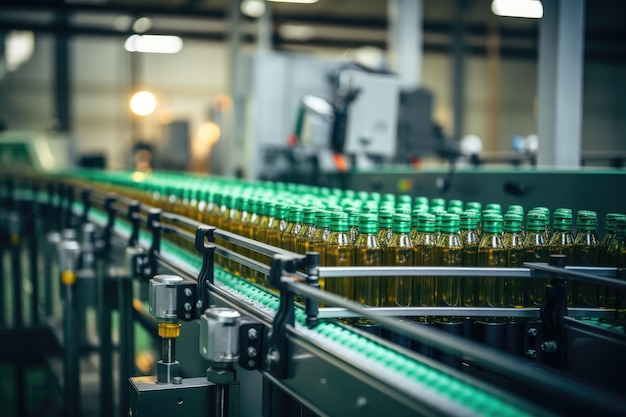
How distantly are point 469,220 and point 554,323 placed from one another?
1.02ft

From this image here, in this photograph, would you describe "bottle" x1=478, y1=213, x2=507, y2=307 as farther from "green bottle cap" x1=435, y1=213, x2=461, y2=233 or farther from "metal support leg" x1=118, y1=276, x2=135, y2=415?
"metal support leg" x1=118, y1=276, x2=135, y2=415

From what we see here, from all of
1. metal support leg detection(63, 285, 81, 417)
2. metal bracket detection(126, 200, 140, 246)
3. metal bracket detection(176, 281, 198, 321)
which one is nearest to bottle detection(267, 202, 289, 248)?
metal bracket detection(176, 281, 198, 321)

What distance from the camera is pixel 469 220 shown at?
165cm

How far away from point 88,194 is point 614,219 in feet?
8.80

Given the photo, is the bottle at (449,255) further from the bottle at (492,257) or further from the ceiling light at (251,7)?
the ceiling light at (251,7)

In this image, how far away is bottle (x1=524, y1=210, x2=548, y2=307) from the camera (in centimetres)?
164

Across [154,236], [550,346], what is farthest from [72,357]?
[550,346]

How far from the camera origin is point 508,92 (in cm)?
1694

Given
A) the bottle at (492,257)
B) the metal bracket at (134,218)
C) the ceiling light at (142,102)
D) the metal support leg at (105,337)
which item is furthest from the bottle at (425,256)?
the ceiling light at (142,102)

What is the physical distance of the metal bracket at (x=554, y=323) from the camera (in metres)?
1.44

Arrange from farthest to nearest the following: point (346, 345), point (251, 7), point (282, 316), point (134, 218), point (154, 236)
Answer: point (251, 7)
point (134, 218)
point (154, 236)
point (282, 316)
point (346, 345)

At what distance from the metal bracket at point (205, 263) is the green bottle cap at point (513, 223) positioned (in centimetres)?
71

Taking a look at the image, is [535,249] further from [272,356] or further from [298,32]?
[298,32]

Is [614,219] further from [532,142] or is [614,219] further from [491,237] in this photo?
[532,142]
